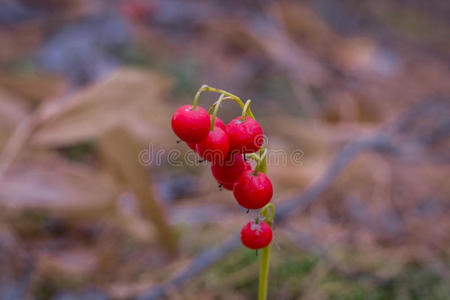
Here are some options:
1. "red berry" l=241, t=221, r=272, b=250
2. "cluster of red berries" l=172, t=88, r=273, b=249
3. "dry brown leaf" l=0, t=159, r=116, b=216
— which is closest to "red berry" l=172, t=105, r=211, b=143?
"cluster of red berries" l=172, t=88, r=273, b=249

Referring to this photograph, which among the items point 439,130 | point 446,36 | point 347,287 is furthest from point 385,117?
point 446,36

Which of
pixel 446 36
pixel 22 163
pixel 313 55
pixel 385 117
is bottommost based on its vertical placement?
pixel 22 163

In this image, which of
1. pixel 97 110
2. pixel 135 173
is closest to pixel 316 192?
pixel 135 173

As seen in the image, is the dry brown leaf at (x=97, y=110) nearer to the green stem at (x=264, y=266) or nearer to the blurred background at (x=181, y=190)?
the blurred background at (x=181, y=190)

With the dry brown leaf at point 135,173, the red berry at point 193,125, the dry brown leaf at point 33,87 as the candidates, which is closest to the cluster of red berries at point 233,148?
the red berry at point 193,125

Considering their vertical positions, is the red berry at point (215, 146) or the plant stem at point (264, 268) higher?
the red berry at point (215, 146)

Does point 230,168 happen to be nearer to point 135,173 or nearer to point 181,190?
point 135,173

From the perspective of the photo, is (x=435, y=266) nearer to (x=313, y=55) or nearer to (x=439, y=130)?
(x=439, y=130)

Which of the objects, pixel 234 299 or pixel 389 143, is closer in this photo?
pixel 234 299
